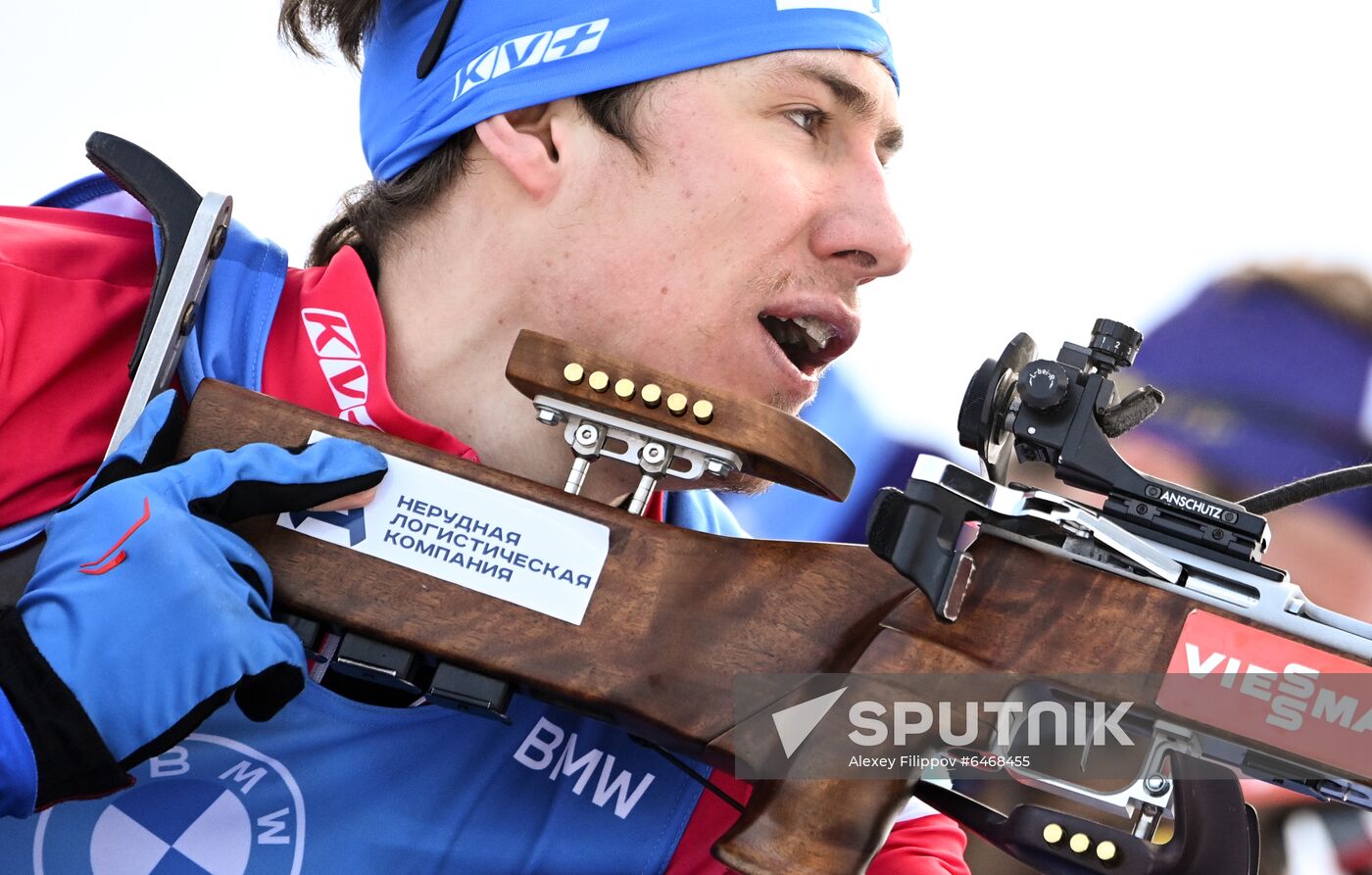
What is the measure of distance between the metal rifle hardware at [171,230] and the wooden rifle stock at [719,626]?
220mm

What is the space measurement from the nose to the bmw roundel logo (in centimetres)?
81

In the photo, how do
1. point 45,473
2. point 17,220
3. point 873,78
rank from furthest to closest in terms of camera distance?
point 873,78, point 17,220, point 45,473

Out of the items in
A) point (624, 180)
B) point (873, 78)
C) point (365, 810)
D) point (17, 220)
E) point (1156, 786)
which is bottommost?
point (365, 810)

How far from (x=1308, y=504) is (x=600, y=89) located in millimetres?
1470

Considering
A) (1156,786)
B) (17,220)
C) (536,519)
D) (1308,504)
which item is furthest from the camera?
(1308,504)

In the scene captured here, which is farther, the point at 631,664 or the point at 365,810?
the point at 365,810

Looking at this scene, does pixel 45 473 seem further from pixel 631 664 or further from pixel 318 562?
pixel 631 664

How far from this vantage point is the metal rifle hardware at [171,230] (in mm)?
1299

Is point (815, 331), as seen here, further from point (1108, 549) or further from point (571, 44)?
point (1108, 549)

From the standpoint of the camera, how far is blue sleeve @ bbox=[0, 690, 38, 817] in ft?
3.26

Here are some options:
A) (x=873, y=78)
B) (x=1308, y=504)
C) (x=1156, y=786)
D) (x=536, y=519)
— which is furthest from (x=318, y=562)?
(x=1308, y=504)

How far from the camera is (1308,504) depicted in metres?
2.26

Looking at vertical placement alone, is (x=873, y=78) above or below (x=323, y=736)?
above

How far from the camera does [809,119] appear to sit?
60.6 inches
